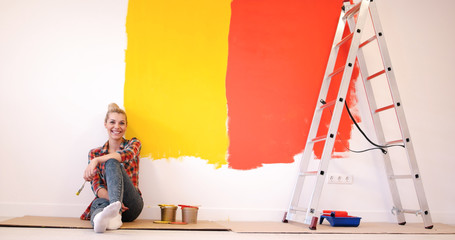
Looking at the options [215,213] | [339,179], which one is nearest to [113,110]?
[215,213]

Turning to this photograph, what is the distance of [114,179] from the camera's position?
2.21 metres

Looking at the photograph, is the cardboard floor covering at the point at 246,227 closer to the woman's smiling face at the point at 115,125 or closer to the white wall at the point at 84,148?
the white wall at the point at 84,148

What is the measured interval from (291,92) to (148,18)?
119 centimetres

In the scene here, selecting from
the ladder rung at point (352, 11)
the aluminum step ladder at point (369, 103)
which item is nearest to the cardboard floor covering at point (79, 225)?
the aluminum step ladder at point (369, 103)

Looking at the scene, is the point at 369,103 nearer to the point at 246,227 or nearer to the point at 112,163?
the point at 246,227

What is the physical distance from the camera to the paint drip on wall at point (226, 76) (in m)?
2.99

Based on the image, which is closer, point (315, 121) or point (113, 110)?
point (113, 110)

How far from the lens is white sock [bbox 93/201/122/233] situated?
78.0 inches

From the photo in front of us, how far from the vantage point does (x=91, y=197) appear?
2.80 m

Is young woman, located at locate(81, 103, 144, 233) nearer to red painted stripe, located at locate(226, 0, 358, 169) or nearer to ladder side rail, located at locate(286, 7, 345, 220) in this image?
red painted stripe, located at locate(226, 0, 358, 169)

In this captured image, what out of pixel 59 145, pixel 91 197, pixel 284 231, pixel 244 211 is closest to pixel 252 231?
pixel 284 231

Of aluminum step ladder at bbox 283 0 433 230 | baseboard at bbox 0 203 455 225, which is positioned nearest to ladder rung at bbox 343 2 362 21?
aluminum step ladder at bbox 283 0 433 230

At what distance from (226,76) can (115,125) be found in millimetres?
900

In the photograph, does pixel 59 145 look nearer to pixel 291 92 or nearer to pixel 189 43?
pixel 189 43
